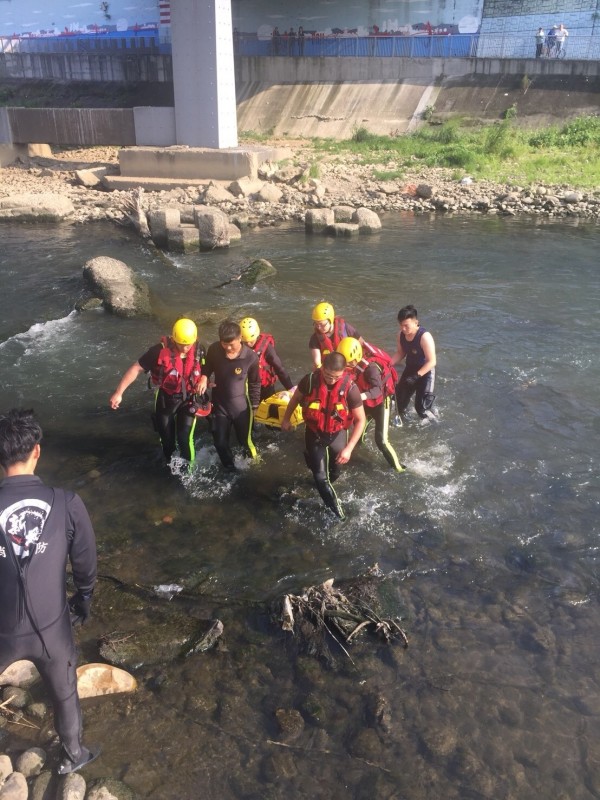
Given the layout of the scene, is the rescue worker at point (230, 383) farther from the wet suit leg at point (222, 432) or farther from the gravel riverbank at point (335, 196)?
the gravel riverbank at point (335, 196)

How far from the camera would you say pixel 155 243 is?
2095 cm

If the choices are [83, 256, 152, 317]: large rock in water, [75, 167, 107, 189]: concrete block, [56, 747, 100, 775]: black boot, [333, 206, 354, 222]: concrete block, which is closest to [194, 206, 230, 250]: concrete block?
[333, 206, 354, 222]: concrete block

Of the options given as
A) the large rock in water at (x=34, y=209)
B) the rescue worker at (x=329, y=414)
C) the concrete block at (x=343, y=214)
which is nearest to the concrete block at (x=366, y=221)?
the concrete block at (x=343, y=214)

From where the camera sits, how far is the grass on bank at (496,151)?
1097 inches

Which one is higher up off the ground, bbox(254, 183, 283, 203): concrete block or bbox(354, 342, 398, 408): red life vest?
bbox(354, 342, 398, 408): red life vest

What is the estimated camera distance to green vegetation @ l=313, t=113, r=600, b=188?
27922 mm

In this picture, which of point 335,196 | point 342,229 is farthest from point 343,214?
point 335,196

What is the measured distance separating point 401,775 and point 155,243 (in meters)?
18.9

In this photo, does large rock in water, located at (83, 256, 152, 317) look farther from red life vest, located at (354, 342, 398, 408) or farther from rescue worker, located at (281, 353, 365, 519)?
rescue worker, located at (281, 353, 365, 519)

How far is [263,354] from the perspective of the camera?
8219 mm

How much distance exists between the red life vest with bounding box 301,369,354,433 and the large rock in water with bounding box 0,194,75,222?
20869 millimetres

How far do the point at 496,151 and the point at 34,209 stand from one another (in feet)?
67.4

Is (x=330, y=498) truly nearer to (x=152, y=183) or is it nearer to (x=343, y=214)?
(x=343, y=214)

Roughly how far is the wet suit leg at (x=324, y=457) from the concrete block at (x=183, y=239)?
14624 millimetres
